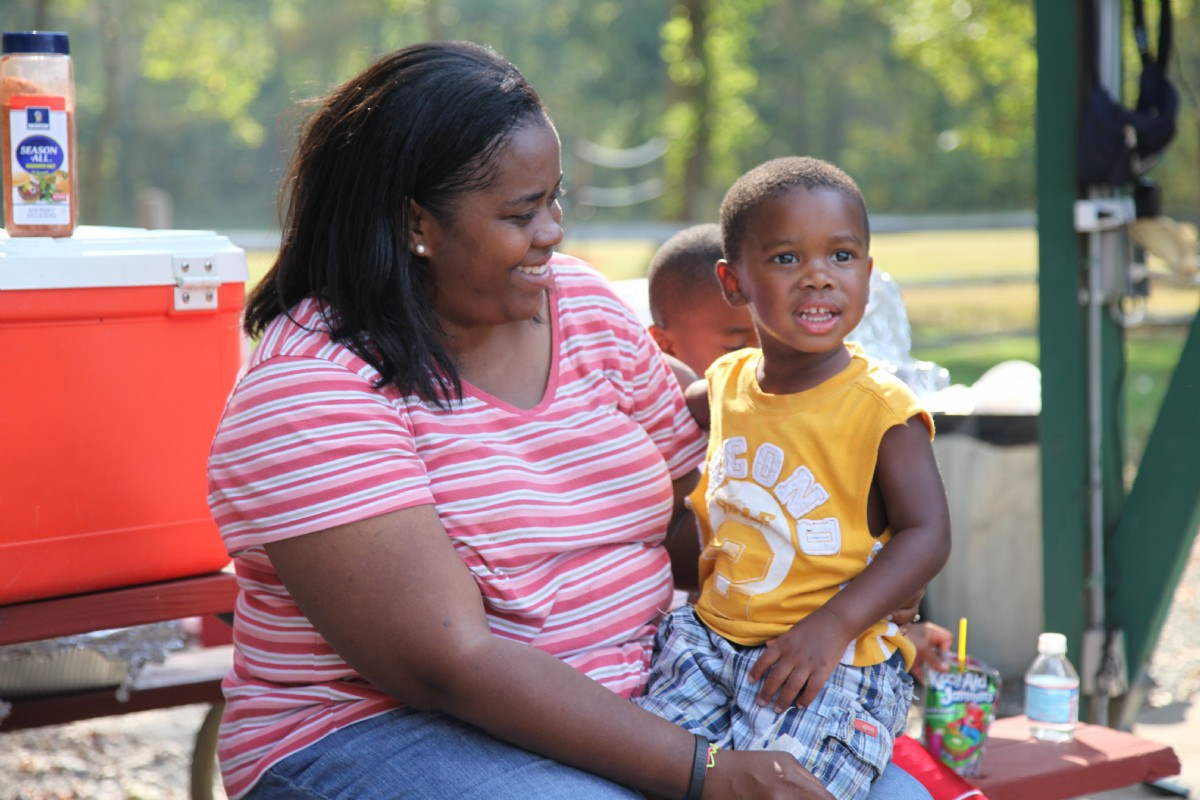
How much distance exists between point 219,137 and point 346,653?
3555 centimetres

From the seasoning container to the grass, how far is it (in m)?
3.59

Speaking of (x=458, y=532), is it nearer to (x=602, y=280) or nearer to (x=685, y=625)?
(x=685, y=625)

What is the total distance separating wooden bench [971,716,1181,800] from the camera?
7.70ft

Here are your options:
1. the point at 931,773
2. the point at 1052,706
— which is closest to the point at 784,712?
the point at 931,773

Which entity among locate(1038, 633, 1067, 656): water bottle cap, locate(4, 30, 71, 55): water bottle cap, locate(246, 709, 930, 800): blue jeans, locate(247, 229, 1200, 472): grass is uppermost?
locate(4, 30, 71, 55): water bottle cap

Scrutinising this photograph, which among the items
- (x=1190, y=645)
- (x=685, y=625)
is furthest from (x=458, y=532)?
(x=1190, y=645)

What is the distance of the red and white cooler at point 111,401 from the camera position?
7.13ft

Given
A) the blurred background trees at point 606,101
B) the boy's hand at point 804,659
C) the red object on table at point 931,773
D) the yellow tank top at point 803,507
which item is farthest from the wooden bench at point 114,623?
the blurred background trees at point 606,101

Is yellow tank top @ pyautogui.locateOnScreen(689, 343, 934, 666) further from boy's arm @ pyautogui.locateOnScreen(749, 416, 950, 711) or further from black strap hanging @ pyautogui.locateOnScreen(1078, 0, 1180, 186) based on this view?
black strap hanging @ pyautogui.locateOnScreen(1078, 0, 1180, 186)

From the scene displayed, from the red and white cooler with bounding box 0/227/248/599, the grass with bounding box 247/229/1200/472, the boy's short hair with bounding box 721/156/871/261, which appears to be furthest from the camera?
the grass with bounding box 247/229/1200/472

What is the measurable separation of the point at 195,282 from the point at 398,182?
0.55 meters

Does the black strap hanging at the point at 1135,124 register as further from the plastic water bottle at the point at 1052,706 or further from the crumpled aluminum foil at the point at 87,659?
the crumpled aluminum foil at the point at 87,659

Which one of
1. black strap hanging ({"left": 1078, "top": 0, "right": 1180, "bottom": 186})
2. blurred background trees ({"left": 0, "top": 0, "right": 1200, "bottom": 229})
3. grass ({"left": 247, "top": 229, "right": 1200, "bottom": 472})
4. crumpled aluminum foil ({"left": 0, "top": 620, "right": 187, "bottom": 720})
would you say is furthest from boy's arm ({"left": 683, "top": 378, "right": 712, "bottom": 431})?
blurred background trees ({"left": 0, "top": 0, "right": 1200, "bottom": 229})

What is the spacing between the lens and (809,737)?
191cm
